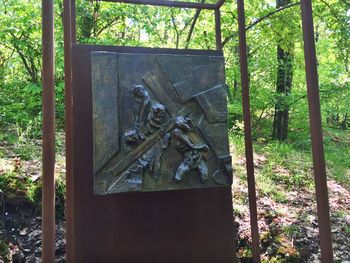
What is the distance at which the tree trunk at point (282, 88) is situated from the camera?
7828 millimetres

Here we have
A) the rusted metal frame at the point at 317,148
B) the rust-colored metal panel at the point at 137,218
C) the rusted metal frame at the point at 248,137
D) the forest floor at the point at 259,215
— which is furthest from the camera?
the forest floor at the point at 259,215

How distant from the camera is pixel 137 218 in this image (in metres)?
2.95

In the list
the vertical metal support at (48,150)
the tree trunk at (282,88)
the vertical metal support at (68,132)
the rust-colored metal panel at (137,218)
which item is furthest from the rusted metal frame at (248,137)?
the tree trunk at (282,88)

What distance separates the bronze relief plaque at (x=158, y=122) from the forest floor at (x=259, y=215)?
1227 mm

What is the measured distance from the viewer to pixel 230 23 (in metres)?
6.20

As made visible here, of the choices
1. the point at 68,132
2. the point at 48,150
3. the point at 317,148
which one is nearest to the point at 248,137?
the point at 317,148

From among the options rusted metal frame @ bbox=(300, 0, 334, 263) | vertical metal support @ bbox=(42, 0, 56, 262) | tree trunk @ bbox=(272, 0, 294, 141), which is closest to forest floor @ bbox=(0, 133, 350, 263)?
vertical metal support @ bbox=(42, 0, 56, 262)

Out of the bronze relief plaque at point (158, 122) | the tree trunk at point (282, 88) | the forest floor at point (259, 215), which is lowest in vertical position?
the forest floor at point (259, 215)

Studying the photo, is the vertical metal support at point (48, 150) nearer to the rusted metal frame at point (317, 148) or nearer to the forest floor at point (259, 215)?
the forest floor at point (259, 215)

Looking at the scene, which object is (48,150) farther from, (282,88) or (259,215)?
(282,88)

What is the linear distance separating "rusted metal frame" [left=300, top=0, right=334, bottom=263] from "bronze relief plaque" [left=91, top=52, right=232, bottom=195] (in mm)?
1063

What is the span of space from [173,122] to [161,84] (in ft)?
1.11

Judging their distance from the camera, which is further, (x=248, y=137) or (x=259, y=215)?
(x=259, y=215)

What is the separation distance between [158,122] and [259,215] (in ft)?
7.04
